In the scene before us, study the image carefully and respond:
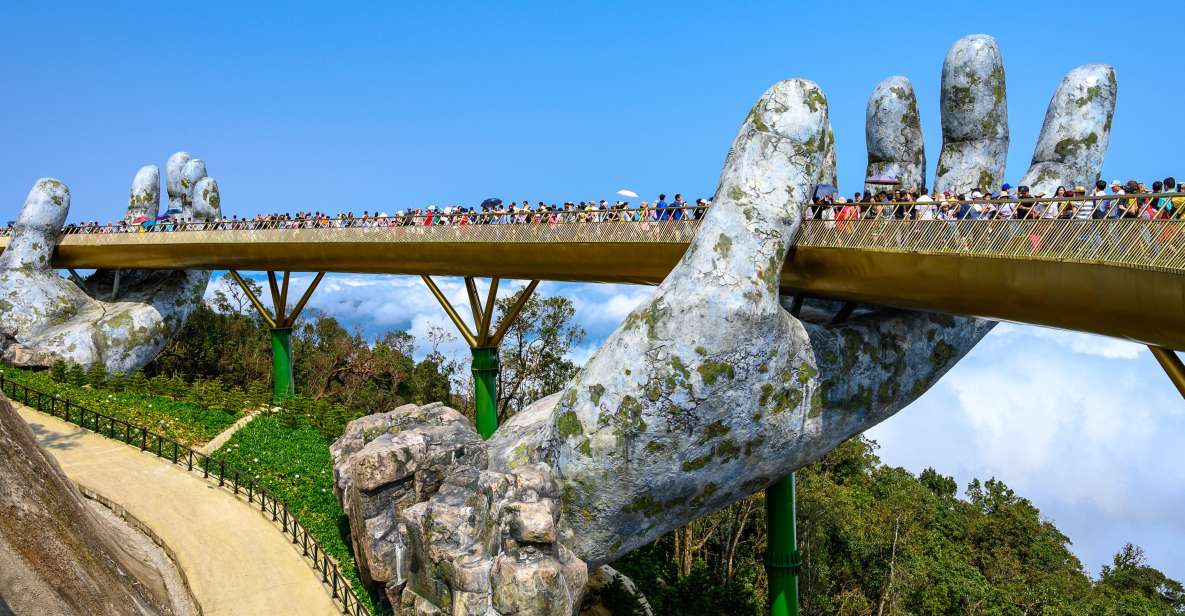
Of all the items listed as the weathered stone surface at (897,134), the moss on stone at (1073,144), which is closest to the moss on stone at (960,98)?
the weathered stone surface at (897,134)

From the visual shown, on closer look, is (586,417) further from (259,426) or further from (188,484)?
(259,426)

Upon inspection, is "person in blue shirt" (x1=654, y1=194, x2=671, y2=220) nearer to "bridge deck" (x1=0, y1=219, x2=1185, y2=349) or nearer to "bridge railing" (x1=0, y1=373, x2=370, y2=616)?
"bridge deck" (x1=0, y1=219, x2=1185, y2=349)

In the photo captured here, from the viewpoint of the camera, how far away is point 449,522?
17.6 metres

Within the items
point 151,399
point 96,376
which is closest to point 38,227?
point 96,376

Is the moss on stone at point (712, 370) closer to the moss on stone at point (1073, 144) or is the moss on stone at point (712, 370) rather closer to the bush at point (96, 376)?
the moss on stone at point (1073, 144)

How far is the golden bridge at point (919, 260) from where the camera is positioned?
44.0 feet

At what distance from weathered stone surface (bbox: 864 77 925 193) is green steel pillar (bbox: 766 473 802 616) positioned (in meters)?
6.86

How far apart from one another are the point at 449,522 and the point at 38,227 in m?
29.2

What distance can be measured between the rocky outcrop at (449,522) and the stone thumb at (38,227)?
73.5 feet

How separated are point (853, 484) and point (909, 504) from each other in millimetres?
3482

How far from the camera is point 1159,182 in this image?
1418 centimetres

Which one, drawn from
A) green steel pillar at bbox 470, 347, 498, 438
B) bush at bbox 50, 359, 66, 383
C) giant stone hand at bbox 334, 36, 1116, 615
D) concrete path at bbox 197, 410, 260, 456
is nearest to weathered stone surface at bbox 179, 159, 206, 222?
bush at bbox 50, 359, 66, 383

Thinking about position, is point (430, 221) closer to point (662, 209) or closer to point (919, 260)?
point (662, 209)

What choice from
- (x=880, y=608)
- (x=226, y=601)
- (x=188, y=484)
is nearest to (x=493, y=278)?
(x=188, y=484)
